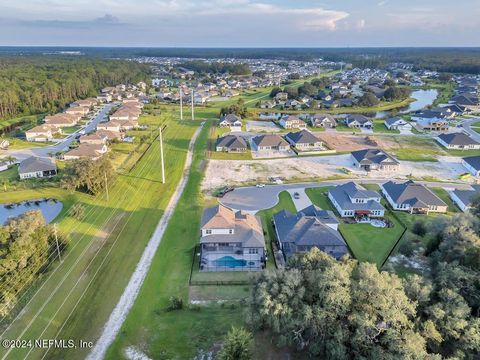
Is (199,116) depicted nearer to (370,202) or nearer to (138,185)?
(138,185)

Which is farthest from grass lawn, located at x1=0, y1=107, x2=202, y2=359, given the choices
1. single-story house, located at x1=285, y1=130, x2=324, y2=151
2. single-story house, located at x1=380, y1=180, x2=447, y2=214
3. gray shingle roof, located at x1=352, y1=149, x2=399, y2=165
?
gray shingle roof, located at x1=352, y1=149, x2=399, y2=165

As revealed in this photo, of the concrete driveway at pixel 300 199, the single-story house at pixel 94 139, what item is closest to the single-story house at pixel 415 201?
the concrete driveway at pixel 300 199

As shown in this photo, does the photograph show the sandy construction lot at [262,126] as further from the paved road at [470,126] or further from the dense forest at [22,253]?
the dense forest at [22,253]

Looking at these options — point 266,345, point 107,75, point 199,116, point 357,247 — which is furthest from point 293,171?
point 107,75

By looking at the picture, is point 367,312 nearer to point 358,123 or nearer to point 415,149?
point 415,149

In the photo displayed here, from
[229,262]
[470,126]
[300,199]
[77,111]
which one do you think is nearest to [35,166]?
[229,262]

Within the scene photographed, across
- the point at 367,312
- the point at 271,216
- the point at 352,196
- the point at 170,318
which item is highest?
the point at 367,312
